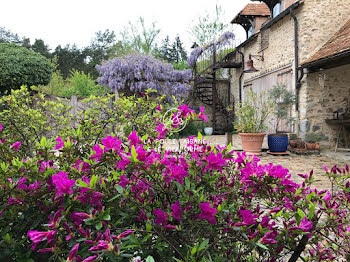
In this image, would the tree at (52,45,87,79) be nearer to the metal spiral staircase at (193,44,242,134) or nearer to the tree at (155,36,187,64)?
the tree at (155,36,187,64)

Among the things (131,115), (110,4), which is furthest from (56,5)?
(131,115)

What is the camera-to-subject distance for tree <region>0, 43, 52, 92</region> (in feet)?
29.0

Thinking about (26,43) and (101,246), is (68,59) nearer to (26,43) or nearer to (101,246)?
(26,43)

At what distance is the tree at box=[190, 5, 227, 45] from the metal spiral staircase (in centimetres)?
129

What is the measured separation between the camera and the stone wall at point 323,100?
678cm

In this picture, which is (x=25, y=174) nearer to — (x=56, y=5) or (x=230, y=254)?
(x=230, y=254)

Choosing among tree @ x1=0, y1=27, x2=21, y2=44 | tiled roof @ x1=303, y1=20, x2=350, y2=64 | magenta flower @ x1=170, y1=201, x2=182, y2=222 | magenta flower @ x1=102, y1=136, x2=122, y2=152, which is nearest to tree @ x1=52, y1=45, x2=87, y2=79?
tree @ x1=0, y1=27, x2=21, y2=44

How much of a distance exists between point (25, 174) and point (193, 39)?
44.6 ft

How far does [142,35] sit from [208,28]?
434 cm

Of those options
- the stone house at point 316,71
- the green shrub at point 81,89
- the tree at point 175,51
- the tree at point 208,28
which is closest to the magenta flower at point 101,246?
the stone house at point 316,71

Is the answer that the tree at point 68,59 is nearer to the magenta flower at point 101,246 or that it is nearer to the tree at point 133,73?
the tree at point 133,73

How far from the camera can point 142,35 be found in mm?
15562

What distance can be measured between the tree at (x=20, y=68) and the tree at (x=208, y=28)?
23.9ft

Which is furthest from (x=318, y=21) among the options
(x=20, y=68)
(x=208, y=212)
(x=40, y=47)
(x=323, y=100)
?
(x=40, y=47)
